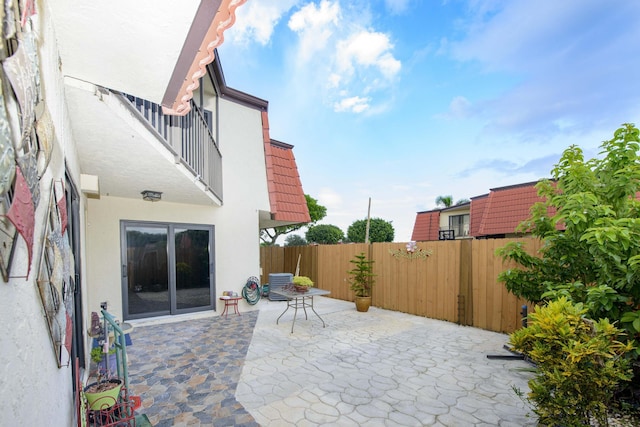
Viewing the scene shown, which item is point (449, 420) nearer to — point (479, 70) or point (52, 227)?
point (52, 227)

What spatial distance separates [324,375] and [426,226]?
60.8ft

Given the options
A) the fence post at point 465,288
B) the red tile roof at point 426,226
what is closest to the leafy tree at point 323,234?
the red tile roof at point 426,226

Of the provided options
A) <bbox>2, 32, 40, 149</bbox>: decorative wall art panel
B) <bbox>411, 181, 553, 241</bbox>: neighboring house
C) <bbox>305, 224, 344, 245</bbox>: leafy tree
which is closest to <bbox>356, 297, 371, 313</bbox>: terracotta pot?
<bbox>2, 32, 40, 149</bbox>: decorative wall art panel

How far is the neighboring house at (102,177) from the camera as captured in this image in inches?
35.2

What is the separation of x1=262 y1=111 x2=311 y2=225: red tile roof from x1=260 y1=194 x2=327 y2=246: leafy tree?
13.0 metres

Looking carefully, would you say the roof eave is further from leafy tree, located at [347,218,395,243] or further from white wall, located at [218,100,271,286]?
leafy tree, located at [347,218,395,243]

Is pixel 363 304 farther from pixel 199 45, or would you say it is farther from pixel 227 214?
pixel 199 45

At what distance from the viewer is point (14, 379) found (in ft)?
2.80

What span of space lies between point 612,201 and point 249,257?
6761 mm

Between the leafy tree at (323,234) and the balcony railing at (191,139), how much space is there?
1930 centimetres

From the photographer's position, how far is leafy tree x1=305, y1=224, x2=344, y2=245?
2573cm

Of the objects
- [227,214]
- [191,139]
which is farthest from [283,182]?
[191,139]

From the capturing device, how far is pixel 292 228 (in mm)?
22594

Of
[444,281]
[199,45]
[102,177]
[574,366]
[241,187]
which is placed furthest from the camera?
[241,187]
